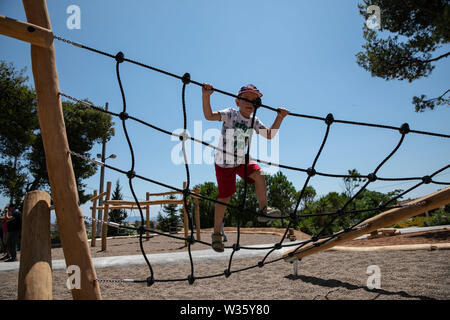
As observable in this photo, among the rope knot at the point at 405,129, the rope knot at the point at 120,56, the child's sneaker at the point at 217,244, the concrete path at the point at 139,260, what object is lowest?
the concrete path at the point at 139,260

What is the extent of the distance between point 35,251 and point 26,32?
3.47 ft

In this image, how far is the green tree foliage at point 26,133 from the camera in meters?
11.4

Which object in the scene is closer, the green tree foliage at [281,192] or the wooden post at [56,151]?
the wooden post at [56,151]

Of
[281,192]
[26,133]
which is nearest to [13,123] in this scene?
[26,133]

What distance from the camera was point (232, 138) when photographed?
7.89 feet

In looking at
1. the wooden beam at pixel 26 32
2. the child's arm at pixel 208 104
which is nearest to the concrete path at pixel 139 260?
the child's arm at pixel 208 104

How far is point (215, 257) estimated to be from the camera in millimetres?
4504

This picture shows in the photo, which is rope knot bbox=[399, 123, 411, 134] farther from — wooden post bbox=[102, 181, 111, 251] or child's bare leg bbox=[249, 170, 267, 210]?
wooden post bbox=[102, 181, 111, 251]

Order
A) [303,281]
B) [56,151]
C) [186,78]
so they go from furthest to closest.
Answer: [303,281] → [186,78] → [56,151]

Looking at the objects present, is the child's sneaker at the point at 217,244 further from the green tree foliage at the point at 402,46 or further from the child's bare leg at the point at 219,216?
the green tree foliage at the point at 402,46

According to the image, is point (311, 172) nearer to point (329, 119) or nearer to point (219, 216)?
point (329, 119)

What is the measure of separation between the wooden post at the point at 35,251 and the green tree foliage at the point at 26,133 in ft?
40.7

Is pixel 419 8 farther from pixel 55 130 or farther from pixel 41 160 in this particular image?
pixel 41 160

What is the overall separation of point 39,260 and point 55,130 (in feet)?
2.11
